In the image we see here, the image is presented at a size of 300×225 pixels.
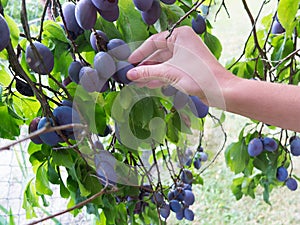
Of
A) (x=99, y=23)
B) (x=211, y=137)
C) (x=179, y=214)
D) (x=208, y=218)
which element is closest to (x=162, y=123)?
(x=99, y=23)

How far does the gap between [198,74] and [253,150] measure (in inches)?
21.6

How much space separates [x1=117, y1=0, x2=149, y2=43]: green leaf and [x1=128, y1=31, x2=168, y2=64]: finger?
0.02 m

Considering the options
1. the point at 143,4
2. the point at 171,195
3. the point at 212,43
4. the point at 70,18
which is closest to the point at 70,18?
the point at 70,18

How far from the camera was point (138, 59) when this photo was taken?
0.57 meters

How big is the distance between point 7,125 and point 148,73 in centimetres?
23

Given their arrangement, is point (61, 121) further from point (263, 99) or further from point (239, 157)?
point (239, 157)

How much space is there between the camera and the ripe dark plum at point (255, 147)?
Result: 1051mm

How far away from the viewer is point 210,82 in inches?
22.2

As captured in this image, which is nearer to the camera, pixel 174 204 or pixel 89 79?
pixel 89 79

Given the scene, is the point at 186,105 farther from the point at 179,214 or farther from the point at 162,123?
the point at 179,214

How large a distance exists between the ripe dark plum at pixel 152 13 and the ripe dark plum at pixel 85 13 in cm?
8

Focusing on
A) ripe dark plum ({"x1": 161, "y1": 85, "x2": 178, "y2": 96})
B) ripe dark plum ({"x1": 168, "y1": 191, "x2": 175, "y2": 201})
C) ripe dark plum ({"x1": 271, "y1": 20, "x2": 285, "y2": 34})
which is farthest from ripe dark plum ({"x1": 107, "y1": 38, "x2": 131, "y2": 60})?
ripe dark plum ({"x1": 168, "y1": 191, "x2": 175, "y2": 201})

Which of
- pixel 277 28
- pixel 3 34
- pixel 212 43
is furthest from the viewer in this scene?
pixel 277 28

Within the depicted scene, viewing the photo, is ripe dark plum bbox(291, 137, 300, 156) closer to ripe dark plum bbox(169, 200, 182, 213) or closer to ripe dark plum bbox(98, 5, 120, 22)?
ripe dark plum bbox(169, 200, 182, 213)
